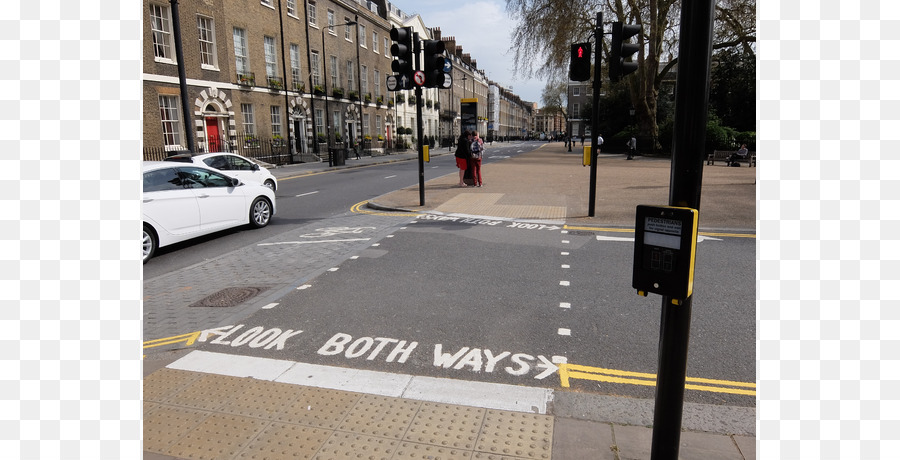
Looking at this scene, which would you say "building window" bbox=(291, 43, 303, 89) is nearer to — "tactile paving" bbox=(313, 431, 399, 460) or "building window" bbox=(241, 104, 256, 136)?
"building window" bbox=(241, 104, 256, 136)

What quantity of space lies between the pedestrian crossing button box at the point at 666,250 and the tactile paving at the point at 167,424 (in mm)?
2806

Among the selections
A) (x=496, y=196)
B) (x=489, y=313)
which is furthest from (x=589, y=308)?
(x=496, y=196)

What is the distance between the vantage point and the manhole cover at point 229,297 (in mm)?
5559

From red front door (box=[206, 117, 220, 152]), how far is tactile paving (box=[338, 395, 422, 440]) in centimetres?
2577

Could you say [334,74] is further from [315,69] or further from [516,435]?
[516,435]

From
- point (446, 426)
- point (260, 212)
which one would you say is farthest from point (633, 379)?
point (260, 212)

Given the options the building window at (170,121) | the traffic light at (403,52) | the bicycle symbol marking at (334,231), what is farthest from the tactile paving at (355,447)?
the building window at (170,121)

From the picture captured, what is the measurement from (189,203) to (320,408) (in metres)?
6.48

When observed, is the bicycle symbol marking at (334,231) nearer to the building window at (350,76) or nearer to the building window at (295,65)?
the building window at (295,65)

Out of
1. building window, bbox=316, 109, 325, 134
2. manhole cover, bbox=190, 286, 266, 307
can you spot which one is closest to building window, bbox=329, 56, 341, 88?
building window, bbox=316, 109, 325, 134

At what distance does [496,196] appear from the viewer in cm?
1373

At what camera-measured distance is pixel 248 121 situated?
28.6 meters

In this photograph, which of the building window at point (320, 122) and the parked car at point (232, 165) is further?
the building window at point (320, 122)

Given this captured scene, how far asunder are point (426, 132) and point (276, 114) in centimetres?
3006
